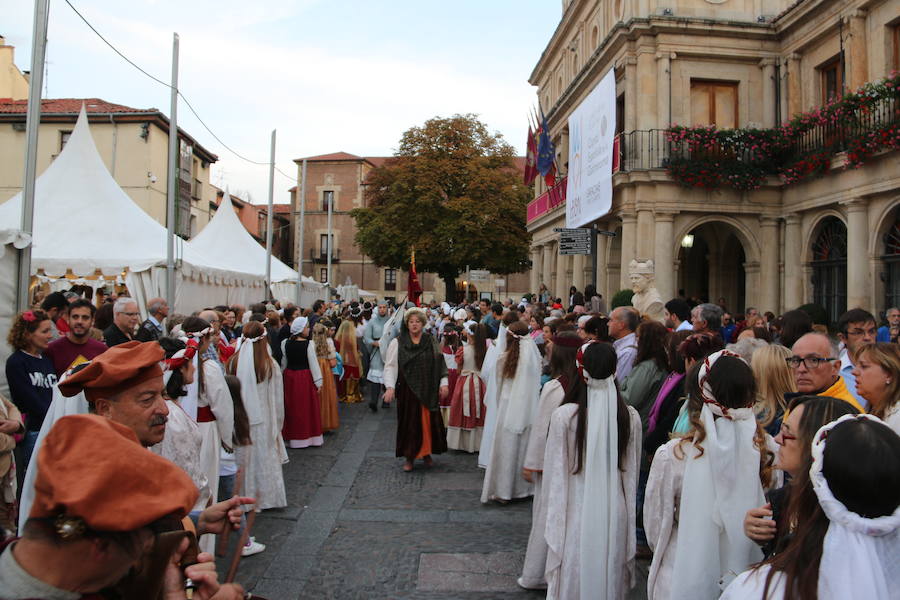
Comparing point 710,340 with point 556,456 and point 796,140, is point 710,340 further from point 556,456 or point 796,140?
point 796,140

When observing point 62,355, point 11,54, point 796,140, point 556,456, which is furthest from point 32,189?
point 11,54

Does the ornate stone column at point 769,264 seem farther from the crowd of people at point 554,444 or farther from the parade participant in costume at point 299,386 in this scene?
the parade participant in costume at point 299,386

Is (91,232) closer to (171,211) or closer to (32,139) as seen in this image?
(171,211)

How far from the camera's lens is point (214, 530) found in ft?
7.07

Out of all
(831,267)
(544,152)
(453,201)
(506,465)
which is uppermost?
(453,201)

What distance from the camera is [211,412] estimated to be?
15.6ft

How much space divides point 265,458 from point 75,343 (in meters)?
2.02

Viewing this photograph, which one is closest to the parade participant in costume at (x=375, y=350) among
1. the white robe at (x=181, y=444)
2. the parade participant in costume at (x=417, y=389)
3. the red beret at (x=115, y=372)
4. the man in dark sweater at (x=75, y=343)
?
the parade participant in costume at (x=417, y=389)

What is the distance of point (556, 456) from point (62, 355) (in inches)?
157

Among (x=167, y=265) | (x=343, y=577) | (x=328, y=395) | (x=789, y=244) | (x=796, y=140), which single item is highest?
(x=796, y=140)

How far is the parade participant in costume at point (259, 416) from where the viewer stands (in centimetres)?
626

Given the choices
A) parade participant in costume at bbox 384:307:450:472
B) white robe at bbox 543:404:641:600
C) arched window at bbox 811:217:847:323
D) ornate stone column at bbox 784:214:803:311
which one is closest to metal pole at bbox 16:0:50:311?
parade participant in costume at bbox 384:307:450:472

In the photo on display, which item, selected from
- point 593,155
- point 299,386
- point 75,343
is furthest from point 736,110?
point 75,343

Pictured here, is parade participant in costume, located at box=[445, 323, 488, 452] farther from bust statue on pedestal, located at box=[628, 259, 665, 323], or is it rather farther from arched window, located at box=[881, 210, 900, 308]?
arched window, located at box=[881, 210, 900, 308]
